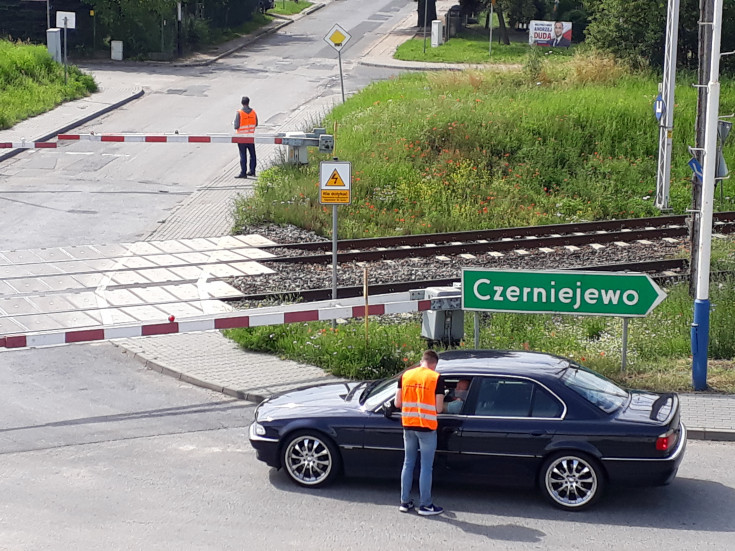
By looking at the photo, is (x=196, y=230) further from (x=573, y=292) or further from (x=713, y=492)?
(x=713, y=492)

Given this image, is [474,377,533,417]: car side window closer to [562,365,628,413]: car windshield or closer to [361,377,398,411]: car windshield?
[562,365,628,413]: car windshield

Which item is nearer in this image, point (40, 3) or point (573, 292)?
point (573, 292)

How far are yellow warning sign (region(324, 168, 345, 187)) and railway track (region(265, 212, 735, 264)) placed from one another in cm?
423

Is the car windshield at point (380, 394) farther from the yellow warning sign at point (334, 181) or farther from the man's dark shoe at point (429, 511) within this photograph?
the yellow warning sign at point (334, 181)

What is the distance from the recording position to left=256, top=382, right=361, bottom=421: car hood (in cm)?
968

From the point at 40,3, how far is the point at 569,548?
4071cm

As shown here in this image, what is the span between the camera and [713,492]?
→ 9547mm

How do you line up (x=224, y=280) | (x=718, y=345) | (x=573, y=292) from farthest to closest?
(x=224, y=280) → (x=718, y=345) → (x=573, y=292)

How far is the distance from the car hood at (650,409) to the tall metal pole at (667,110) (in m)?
12.9

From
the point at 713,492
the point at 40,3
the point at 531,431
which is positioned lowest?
the point at 713,492

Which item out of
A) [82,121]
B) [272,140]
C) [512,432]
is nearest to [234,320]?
[512,432]

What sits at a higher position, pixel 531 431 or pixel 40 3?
pixel 40 3

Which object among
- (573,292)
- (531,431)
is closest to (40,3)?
(573,292)

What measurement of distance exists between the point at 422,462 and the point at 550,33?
38.7 m
